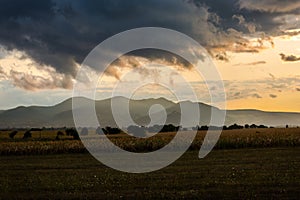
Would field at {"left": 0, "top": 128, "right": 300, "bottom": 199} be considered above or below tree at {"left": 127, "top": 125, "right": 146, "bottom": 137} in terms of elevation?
below

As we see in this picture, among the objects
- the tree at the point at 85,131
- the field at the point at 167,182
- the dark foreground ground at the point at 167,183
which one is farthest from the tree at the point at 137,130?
the dark foreground ground at the point at 167,183

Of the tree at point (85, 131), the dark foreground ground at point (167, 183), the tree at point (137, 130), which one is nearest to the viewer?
the dark foreground ground at point (167, 183)

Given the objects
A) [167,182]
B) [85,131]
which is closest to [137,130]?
[85,131]

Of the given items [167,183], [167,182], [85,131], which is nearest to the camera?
[167,183]

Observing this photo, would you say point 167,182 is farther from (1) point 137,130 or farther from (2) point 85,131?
(2) point 85,131

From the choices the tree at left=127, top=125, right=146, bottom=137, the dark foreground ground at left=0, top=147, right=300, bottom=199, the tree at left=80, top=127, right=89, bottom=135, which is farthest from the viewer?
the tree at left=80, top=127, right=89, bottom=135

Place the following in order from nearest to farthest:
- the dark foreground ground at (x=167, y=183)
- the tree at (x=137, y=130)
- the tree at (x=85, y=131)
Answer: the dark foreground ground at (x=167, y=183) → the tree at (x=137, y=130) → the tree at (x=85, y=131)

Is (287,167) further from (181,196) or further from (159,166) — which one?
(181,196)

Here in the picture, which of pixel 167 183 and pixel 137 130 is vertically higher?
pixel 137 130

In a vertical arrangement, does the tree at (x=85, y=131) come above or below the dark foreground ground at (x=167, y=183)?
above

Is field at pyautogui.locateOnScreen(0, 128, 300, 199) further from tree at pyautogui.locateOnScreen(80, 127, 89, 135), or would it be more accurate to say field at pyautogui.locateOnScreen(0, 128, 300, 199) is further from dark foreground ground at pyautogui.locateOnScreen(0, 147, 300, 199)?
tree at pyautogui.locateOnScreen(80, 127, 89, 135)

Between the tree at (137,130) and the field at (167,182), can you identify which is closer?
the field at (167,182)

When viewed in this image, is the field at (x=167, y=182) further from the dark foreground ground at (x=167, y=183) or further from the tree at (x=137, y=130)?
the tree at (x=137, y=130)

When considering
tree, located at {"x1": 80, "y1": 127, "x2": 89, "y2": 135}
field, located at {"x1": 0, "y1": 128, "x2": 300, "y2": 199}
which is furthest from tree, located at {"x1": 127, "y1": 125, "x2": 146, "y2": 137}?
field, located at {"x1": 0, "y1": 128, "x2": 300, "y2": 199}
